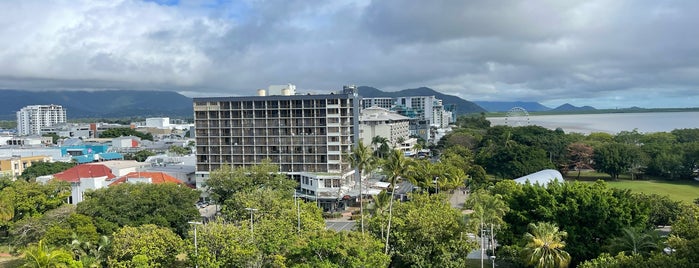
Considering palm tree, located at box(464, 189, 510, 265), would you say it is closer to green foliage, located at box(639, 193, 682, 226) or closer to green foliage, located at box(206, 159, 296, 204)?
green foliage, located at box(639, 193, 682, 226)

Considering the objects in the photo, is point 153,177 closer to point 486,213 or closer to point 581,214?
point 486,213

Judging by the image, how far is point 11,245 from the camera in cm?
4381

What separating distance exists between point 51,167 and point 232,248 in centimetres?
6616

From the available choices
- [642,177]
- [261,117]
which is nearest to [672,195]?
[642,177]

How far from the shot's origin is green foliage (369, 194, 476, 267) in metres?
32.2

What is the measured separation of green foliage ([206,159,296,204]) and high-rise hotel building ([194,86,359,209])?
902 cm

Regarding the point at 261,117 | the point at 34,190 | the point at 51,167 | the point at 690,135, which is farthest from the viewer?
the point at 690,135

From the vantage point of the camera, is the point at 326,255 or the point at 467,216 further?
the point at 467,216

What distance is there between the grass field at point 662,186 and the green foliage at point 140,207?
5575cm

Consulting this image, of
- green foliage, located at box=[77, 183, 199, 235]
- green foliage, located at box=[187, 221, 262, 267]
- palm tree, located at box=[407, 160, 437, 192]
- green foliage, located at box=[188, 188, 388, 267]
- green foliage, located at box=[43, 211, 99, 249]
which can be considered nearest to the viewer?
green foliage, located at box=[188, 188, 388, 267]

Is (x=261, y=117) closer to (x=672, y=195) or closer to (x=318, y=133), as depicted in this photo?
(x=318, y=133)

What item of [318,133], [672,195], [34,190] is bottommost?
[672,195]

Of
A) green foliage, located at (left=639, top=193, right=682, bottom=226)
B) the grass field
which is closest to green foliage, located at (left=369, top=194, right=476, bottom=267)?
green foliage, located at (left=639, top=193, right=682, bottom=226)

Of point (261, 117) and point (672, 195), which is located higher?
point (261, 117)
